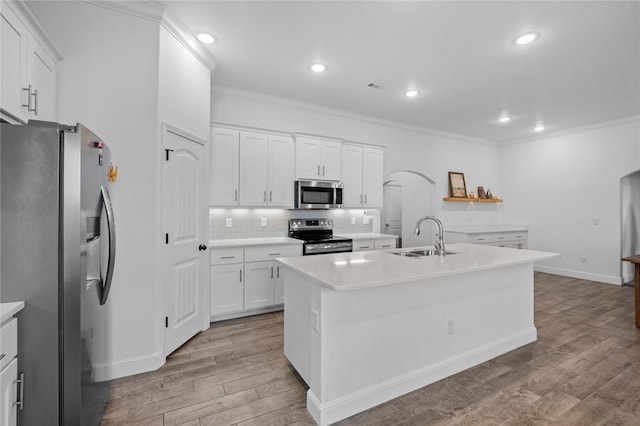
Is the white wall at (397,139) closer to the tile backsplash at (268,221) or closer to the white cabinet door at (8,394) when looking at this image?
the tile backsplash at (268,221)

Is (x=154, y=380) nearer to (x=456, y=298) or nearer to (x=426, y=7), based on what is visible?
(x=456, y=298)

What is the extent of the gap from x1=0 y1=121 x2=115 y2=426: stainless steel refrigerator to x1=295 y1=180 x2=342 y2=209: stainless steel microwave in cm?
290

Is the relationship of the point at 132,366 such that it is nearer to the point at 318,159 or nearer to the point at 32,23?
the point at 32,23

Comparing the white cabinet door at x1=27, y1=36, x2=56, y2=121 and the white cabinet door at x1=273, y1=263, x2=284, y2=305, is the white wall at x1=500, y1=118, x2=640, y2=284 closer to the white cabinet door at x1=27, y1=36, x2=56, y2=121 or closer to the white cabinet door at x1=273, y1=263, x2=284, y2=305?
the white cabinet door at x1=273, y1=263, x2=284, y2=305

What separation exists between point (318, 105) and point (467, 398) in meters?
4.04

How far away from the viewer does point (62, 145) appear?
4.62 feet

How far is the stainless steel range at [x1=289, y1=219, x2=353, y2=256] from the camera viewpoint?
402 cm

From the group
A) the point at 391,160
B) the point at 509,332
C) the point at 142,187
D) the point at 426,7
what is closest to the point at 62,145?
the point at 142,187

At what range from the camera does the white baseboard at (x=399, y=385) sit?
6.25 feet

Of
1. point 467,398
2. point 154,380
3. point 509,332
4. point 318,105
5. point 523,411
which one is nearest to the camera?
point 523,411

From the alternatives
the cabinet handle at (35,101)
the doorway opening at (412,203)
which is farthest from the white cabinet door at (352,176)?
the cabinet handle at (35,101)

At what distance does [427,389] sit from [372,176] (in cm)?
Answer: 334

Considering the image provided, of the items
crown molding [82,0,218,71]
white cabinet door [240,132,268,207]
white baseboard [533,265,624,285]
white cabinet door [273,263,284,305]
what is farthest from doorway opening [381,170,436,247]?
crown molding [82,0,218,71]

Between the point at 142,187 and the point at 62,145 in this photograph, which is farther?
the point at 142,187
